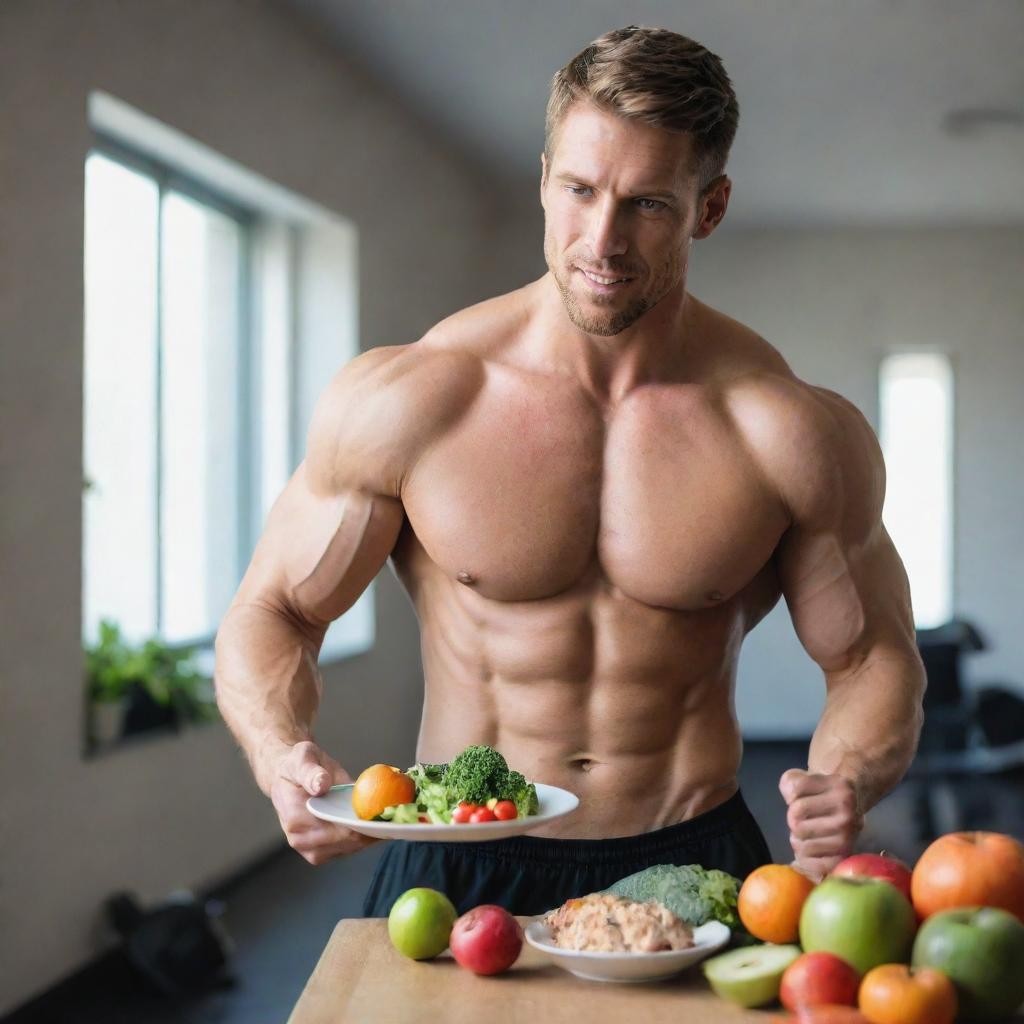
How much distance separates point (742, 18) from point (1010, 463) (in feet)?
13.8

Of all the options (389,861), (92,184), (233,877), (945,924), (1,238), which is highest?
(92,184)

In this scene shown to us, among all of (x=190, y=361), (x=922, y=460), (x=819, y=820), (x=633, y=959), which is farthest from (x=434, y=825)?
(x=922, y=460)

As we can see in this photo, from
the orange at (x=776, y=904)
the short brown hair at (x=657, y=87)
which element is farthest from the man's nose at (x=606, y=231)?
the orange at (x=776, y=904)

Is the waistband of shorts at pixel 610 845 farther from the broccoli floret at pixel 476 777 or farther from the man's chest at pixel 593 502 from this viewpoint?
the broccoli floret at pixel 476 777

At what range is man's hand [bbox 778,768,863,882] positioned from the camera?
1.40m

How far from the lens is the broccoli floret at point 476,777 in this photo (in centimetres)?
133

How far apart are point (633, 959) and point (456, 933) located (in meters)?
Answer: 0.18

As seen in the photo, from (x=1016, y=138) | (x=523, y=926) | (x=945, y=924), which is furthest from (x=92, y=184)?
(x=1016, y=138)

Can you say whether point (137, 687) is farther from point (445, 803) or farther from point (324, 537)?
point (445, 803)

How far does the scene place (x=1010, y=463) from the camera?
319 inches

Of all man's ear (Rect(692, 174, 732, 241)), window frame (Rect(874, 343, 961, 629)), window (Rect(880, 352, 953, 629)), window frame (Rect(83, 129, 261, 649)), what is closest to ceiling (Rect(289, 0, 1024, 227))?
window frame (Rect(83, 129, 261, 649))

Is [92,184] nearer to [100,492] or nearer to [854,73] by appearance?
[100,492]

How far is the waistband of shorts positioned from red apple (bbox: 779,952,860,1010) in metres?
0.59

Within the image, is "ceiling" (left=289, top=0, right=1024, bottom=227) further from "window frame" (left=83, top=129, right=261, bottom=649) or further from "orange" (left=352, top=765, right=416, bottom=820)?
"orange" (left=352, top=765, right=416, bottom=820)
